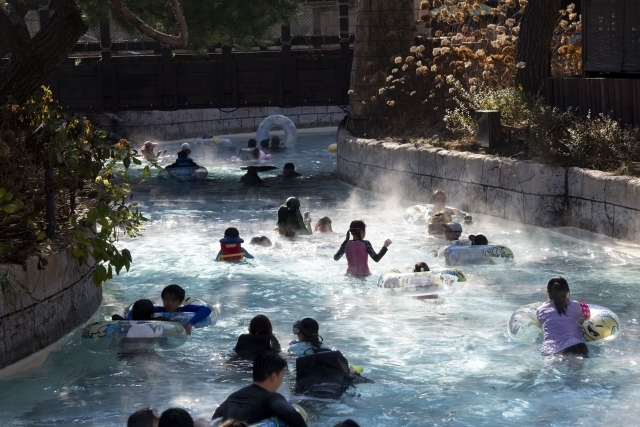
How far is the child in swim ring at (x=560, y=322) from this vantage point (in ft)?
31.8

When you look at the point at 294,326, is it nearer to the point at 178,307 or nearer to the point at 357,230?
the point at 178,307

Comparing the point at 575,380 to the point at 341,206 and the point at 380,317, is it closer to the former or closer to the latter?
the point at 380,317

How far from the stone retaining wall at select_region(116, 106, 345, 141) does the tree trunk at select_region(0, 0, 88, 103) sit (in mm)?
21103

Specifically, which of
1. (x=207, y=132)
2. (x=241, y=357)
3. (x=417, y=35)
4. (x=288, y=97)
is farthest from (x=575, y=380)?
(x=207, y=132)

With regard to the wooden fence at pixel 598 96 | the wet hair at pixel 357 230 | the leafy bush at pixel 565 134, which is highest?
the wooden fence at pixel 598 96

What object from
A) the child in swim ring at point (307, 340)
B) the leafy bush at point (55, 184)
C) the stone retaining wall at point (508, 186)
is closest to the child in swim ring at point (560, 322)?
the child in swim ring at point (307, 340)

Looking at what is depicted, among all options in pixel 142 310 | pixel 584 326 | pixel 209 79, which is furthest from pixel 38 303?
pixel 209 79

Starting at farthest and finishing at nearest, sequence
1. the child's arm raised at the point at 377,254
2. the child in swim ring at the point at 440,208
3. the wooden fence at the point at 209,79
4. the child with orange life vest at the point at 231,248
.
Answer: the wooden fence at the point at 209,79 < the child in swim ring at the point at 440,208 < the child with orange life vest at the point at 231,248 < the child's arm raised at the point at 377,254

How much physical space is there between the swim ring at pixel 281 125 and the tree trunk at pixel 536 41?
14102 millimetres

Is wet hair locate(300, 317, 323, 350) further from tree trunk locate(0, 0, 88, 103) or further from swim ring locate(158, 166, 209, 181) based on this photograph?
swim ring locate(158, 166, 209, 181)

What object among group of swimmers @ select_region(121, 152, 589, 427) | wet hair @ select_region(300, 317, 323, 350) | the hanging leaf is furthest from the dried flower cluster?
the hanging leaf

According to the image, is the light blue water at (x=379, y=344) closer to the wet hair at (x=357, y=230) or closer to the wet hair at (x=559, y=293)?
the wet hair at (x=559, y=293)

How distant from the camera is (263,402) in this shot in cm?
696

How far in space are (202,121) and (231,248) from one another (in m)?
24.4
